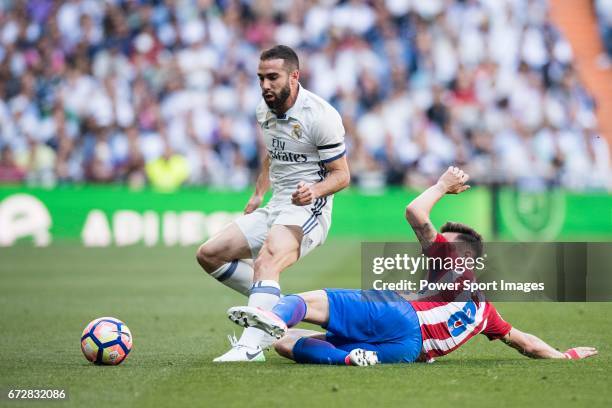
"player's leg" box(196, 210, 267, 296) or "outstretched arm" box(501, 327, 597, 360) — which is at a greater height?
"player's leg" box(196, 210, 267, 296)

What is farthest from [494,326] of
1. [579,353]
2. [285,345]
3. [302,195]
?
[302,195]

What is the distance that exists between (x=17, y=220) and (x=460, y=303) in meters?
15.3

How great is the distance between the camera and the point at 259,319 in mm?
7348

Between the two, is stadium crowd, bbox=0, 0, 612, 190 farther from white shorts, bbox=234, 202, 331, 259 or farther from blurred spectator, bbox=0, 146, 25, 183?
white shorts, bbox=234, 202, 331, 259

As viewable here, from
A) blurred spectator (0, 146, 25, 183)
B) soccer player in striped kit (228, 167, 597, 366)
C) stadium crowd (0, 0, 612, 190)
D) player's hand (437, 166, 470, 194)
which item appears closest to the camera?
soccer player in striped kit (228, 167, 597, 366)

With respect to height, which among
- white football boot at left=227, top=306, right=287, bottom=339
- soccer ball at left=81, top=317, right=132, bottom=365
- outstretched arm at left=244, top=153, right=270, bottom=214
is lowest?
soccer ball at left=81, top=317, right=132, bottom=365

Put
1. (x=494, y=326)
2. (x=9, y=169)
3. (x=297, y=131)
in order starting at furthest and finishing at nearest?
(x=9, y=169) < (x=297, y=131) < (x=494, y=326)

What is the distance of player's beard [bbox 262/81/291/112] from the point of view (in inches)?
336

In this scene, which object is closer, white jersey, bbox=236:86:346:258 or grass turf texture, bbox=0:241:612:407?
grass turf texture, bbox=0:241:612:407

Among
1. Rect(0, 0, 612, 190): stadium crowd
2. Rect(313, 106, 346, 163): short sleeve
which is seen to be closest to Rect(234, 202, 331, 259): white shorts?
Rect(313, 106, 346, 163): short sleeve

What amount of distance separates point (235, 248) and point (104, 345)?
4.66 ft

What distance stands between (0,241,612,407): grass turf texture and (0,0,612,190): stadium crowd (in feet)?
24.0

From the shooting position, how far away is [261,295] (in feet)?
26.2

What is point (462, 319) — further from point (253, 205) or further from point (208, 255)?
point (253, 205)
